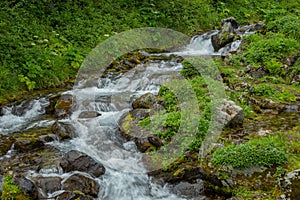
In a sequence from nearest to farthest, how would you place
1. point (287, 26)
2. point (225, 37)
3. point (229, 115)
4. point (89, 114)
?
1. point (229, 115)
2. point (89, 114)
3. point (287, 26)
4. point (225, 37)

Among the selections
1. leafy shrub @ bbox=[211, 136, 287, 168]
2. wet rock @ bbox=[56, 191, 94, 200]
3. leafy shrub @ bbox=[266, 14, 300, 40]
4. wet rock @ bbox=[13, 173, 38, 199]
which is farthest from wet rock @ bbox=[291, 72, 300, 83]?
wet rock @ bbox=[13, 173, 38, 199]

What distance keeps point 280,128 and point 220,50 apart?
943 centimetres

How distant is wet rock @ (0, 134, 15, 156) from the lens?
9.01 meters

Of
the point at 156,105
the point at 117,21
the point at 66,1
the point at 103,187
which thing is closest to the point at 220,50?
the point at 117,21

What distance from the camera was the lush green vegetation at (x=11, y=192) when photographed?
667 centimetres

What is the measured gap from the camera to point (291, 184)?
6.53 metres

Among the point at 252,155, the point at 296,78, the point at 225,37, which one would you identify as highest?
the point at 225,37

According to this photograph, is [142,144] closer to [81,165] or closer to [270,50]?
[81,165]

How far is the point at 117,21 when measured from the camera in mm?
20641

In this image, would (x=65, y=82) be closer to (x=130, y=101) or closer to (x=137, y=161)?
(x=130, y=101)

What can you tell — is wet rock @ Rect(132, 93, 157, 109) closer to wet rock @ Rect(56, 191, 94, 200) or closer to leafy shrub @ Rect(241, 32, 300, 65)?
wet rock @ Rect(56, 191, 94, 200)

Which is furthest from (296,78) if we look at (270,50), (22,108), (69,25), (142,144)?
(69,25)

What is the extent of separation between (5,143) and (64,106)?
2.80m

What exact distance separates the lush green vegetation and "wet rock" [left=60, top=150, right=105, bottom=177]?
122 cm
